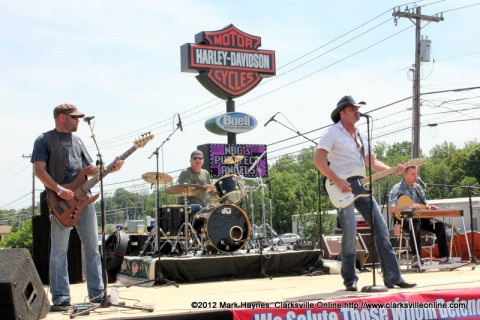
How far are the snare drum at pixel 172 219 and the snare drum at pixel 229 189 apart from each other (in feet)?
2.28

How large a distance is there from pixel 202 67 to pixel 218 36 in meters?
1.27

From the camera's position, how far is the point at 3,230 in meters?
105

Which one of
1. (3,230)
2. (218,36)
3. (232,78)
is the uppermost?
(218,36)

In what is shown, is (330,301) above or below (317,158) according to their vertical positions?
below

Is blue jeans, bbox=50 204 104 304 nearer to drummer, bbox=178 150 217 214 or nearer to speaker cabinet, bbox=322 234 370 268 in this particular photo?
drummer, bbox=178 150 217 214

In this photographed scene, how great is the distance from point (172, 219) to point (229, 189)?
45.1 inches

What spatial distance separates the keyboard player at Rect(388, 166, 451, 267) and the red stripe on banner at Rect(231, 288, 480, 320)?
11.5 ft

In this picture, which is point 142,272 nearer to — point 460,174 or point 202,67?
point 202,67

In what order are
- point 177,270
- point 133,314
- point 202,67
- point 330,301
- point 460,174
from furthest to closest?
1. point 460,174
2. point 202,67
3. point 177,270
4. point 330,301
5. point 133,314

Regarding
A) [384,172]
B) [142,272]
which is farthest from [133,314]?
[142,272]

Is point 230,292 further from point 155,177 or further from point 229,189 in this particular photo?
point 229,189

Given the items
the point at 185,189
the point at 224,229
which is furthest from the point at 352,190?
the point at 185,189

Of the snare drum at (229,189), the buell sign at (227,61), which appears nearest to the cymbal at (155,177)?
the snare drum at (229,189)

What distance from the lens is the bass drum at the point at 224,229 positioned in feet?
32.9
